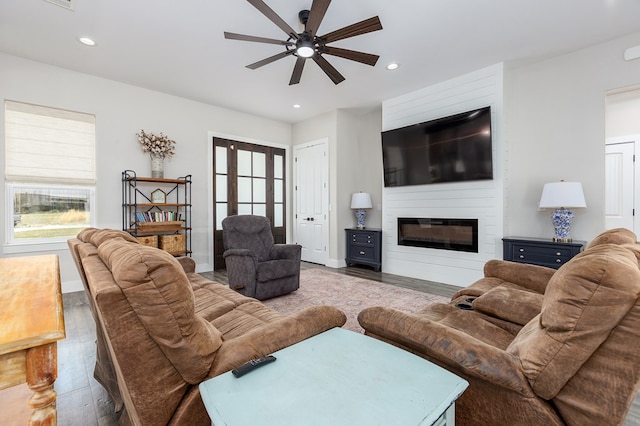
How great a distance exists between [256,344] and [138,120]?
14.7ft

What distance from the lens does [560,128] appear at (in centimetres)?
345

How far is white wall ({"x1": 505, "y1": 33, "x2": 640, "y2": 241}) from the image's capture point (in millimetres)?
3182

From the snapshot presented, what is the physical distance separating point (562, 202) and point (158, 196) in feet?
17.1

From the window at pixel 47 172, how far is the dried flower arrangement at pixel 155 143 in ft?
1.95

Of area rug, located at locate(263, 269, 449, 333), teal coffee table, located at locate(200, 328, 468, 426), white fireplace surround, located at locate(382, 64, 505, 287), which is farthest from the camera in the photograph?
white fireplace surround, located at locate(382, 64, 505, 287)

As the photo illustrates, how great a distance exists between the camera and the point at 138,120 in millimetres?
4301

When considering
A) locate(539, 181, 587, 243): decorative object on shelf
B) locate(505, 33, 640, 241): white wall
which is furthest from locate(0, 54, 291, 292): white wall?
locate(539, 181, 587, 243): decorative object on shelf

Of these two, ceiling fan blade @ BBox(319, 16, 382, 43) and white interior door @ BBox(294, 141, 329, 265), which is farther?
white interior door @ BBox(294, 141, 329, 265)

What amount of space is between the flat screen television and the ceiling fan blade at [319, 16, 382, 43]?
212 cm

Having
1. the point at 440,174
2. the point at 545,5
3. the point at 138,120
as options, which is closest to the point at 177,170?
the point at 138,120

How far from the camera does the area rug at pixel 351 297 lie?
3.14m

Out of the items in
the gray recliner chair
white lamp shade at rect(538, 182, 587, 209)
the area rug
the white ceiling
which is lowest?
the area rug

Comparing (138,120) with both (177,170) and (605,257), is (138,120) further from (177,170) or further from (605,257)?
(605,257)

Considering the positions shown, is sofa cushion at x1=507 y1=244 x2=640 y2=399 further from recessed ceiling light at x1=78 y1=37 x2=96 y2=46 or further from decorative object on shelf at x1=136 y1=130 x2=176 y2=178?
decorative object on shelf at x1=136 y1=130 x2=176 y2=178
